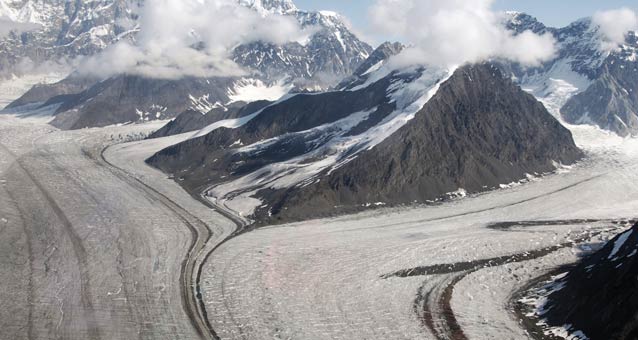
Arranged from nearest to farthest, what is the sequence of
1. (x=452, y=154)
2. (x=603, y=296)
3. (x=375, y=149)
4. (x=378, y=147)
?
1. (x=603, y=296)
2. (x=375, y=149)
3. (x=378, y=147)
4. (x=452, y=154)

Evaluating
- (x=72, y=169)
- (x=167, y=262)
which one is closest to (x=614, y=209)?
(x=167, y=262)

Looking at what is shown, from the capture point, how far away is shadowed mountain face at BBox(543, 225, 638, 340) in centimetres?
4784

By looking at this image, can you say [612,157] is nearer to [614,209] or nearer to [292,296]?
[614,209]

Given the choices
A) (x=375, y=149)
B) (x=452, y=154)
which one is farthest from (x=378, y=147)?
(x=452, y=154)

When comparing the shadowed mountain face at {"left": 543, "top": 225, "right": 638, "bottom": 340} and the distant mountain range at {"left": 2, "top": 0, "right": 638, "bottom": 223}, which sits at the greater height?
the distant mountain range at {"left": 2, "top": 0, "right": 638, "bottom": 223}

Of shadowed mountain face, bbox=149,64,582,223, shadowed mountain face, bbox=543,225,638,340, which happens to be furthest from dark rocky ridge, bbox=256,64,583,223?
shadowed mountain face, bbox=543,225,638,340

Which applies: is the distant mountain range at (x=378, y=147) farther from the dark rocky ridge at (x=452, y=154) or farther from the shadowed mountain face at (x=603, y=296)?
the shadowed mountain face at (x=603, y=296)

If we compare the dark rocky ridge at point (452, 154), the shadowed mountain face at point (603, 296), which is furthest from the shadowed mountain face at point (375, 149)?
the shadowed mountain face at point (603, 296)

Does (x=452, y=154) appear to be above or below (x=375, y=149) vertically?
below

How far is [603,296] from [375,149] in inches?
2812

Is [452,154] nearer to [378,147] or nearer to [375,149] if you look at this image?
[378,147]

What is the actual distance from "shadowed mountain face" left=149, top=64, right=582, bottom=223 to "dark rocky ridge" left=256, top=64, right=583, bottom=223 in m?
0.26

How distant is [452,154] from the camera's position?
124812 millimetres

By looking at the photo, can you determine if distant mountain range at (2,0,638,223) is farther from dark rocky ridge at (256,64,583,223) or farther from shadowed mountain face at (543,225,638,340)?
shadowed mountain face at (543,225,638,340)
